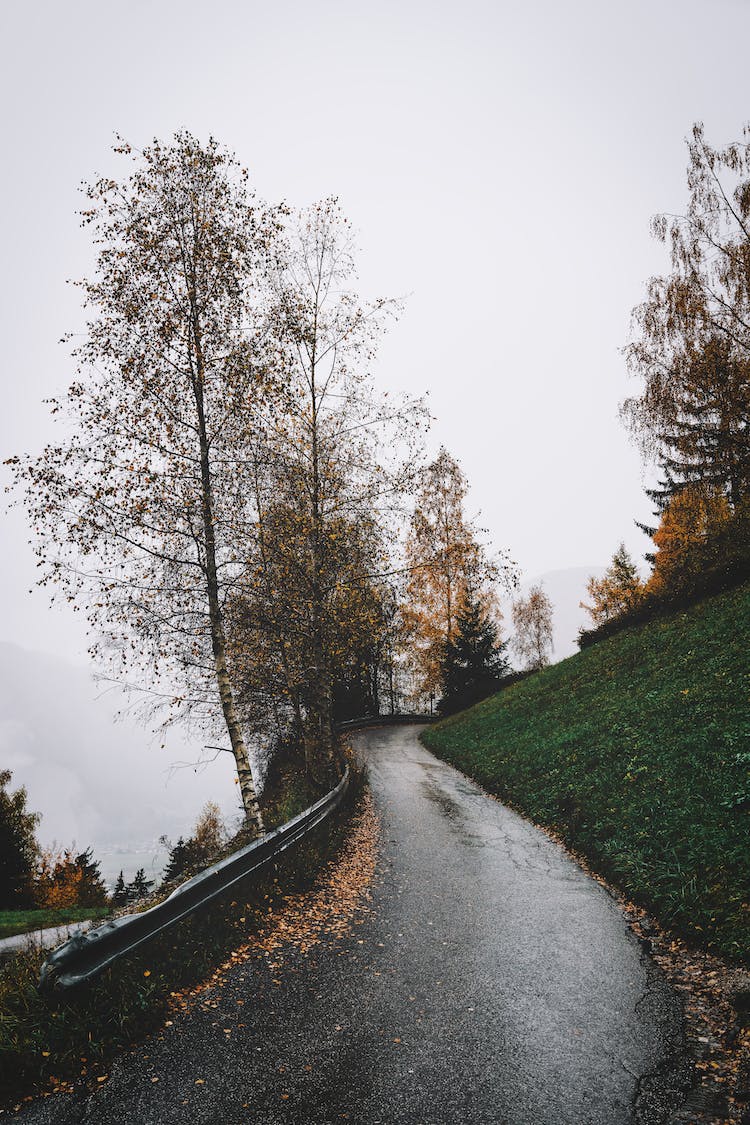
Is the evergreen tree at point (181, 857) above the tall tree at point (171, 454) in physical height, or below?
below

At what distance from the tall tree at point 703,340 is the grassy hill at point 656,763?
155 inches

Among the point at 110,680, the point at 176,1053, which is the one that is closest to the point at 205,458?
the point at 110,680

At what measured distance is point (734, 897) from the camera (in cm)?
526

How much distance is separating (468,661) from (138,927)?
26.3 metres

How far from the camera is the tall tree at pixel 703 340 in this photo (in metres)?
13.4

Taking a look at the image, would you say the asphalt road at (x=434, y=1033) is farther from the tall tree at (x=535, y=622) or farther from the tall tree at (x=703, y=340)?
the tall tree at (x=535, y=622)

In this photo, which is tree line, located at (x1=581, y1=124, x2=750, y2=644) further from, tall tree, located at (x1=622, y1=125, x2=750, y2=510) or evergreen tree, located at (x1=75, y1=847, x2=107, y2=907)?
evergreen tree, located at (x1=75, y1=847, x2=107, y2=907)

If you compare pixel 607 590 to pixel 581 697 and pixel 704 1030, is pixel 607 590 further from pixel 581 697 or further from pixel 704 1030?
pixel 704 1030

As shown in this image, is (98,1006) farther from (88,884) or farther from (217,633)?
(88,884)

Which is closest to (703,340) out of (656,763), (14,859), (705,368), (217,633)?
(705,368)

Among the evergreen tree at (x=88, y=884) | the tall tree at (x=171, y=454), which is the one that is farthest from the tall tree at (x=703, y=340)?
the evergreen tree at (x=88, y=884)

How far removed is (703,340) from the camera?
14305 millimetres

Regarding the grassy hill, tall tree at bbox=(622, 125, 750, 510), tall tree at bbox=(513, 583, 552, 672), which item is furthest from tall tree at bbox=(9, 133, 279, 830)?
tall tree at bbox=(513, 583, 552, 672)

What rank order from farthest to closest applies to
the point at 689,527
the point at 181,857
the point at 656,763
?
the point at 181,857
the point at 689,527
the point at 656,763
